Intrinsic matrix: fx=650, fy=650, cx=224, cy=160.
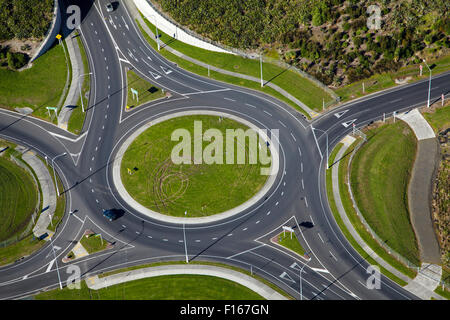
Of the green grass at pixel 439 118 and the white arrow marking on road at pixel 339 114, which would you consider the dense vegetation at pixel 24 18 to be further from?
the green grass at pixel 439 118

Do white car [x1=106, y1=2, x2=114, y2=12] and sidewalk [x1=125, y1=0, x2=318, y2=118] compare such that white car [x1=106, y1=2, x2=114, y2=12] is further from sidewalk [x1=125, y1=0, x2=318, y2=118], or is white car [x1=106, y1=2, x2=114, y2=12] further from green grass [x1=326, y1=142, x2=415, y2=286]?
green grass [x1=326, y1=142, x2=415, y2=286]

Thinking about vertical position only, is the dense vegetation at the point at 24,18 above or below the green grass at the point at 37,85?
above

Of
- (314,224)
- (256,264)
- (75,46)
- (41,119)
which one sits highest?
(75,46)

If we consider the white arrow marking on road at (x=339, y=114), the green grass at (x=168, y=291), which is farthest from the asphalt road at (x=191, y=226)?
the green grass at (x=168, y=291)

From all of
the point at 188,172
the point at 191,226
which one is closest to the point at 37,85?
the point at 188,172

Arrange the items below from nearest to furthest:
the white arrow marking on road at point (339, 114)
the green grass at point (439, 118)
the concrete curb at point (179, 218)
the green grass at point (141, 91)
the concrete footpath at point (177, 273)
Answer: the concrete footpath at point (177, 273) → the concrete curb at point (179, 218) → the green grass at point (439, 118) → the white arrow marking on road at point (339, 114) → the green grass at point (141, 91)

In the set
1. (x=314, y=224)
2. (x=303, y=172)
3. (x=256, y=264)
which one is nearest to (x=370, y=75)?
(x=303, y=172)

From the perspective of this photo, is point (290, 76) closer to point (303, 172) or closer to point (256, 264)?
point (303, 172)
